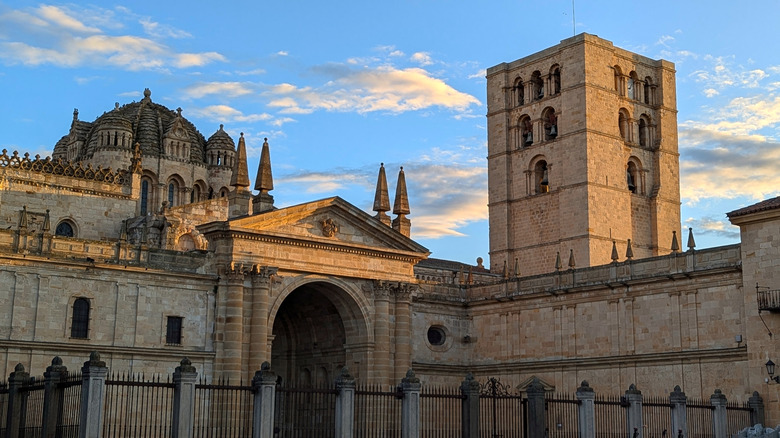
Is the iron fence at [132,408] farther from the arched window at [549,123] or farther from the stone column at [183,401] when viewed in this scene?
the arched window at [549,123]

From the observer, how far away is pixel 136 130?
68.8 metres

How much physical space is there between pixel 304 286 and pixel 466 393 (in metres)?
17.3

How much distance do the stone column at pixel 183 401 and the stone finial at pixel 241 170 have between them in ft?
57.9

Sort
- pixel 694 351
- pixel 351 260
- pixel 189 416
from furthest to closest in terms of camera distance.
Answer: pixel 351 260
pixel 694 351
pixel 189 416

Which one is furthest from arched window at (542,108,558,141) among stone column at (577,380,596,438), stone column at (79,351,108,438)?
stone column at (79,351,108,438)

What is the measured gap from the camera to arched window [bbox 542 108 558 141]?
6644 centimetres

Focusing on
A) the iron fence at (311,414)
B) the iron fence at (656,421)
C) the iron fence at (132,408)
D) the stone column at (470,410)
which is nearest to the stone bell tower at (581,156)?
the iron fence at (311,414)

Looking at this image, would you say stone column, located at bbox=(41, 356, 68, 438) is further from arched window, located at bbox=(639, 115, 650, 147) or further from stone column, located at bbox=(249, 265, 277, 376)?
arched window, located at bbox=(639, 115, 650, 147)

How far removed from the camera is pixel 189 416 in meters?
25.9

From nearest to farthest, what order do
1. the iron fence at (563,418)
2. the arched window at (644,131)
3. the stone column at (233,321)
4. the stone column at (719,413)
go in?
the stone column at (719,413)
the stone column at (233,321)
the iron fence at (563,418)
the arched window at (644,131)

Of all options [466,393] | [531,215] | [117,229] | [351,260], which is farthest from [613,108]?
[466,393]

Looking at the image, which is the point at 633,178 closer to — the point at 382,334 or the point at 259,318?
the point at 382,334

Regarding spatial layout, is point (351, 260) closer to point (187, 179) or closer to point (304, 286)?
point (304, 286)

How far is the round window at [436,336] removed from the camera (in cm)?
4894
